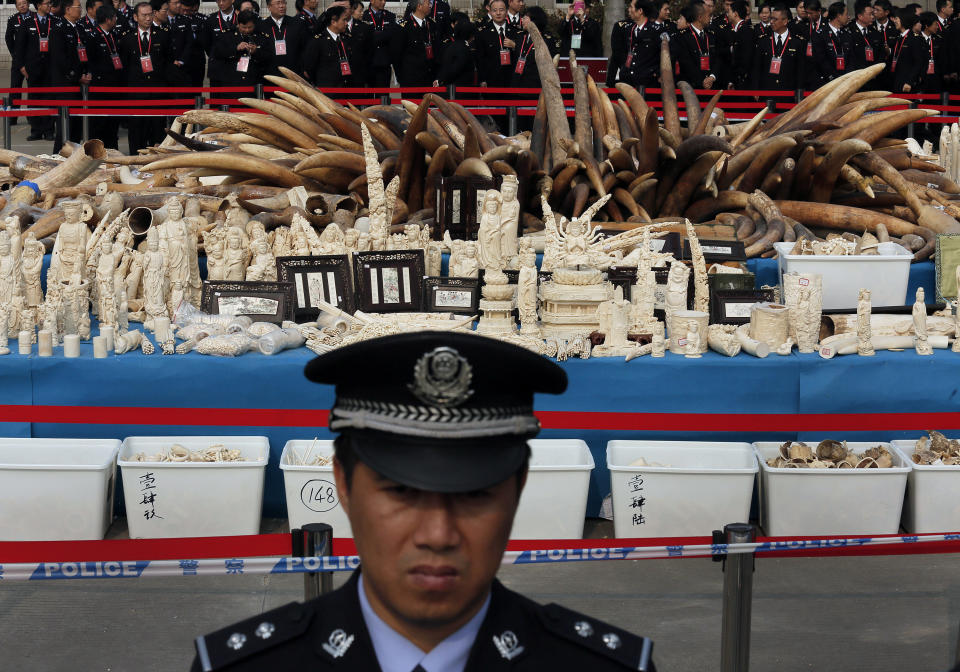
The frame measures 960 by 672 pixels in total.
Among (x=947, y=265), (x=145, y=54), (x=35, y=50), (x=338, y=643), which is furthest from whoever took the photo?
(x=35, y=50)

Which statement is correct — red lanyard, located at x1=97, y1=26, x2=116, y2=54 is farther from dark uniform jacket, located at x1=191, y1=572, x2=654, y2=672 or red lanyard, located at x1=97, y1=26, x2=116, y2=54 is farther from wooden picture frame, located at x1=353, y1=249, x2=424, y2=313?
dark uniform jacket, located at x1=191, y1=572, x2=654, y2=672

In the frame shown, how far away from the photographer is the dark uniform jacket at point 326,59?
13.0m

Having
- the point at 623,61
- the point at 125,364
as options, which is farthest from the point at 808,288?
the point at 623,61

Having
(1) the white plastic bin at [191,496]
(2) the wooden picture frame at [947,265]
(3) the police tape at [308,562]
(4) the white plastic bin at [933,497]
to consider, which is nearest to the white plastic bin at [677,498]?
(4) the white plastic bin at [933,497]

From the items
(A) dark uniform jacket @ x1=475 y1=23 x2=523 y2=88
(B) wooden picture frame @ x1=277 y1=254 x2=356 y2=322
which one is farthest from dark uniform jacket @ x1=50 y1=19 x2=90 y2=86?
(B) wooden picture frame @ x1=277 y1=254 x2=356 y2=322

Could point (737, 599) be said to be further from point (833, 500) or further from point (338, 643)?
point (338, 643)

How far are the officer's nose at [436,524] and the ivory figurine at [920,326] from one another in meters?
4.40

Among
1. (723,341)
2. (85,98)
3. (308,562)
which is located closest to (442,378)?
(308,562)

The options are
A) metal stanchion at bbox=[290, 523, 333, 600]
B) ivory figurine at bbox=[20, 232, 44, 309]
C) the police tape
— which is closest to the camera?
the police tape

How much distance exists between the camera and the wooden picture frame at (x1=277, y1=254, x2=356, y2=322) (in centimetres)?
595

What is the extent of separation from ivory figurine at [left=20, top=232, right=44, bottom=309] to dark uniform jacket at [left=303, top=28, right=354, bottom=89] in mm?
7372

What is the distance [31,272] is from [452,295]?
A: 1953 mm

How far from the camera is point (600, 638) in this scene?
1694 mm

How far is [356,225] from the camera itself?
6.87m
